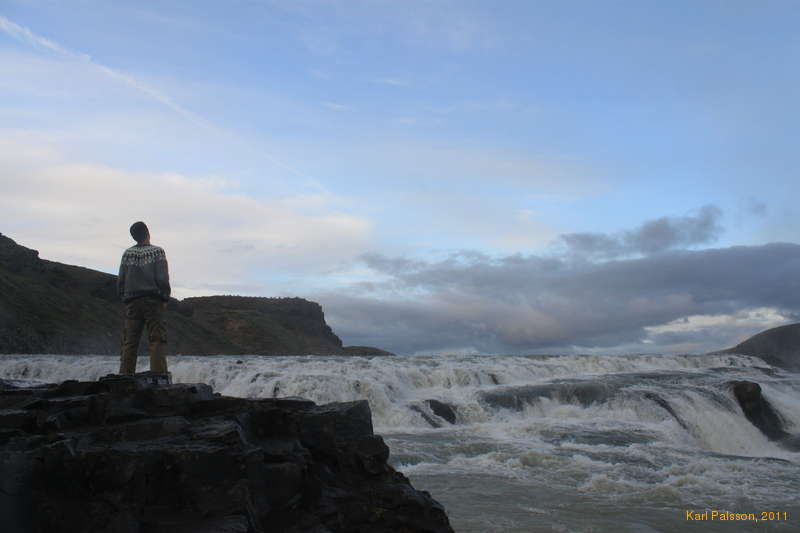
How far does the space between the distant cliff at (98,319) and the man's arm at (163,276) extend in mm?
47143

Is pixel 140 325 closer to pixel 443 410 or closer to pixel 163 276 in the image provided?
pixel 163 276

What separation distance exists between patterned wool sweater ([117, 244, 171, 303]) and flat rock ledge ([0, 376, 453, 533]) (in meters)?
1.56

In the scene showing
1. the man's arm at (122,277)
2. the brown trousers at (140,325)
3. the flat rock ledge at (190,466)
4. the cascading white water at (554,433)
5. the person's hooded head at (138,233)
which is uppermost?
the person's hooded head at (138,233)

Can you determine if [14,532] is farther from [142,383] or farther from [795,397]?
[795,397]

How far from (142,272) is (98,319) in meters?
58.9

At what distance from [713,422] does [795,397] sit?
29.2ft

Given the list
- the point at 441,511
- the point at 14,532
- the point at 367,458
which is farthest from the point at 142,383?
the point at 441,511

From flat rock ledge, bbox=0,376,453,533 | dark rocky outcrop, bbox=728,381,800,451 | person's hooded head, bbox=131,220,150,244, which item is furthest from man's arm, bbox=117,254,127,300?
dark rocky outcrop, bbox=728,381,800,451

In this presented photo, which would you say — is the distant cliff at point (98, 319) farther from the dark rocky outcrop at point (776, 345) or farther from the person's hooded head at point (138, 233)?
the dark rocky outcrop at point (776, 345)

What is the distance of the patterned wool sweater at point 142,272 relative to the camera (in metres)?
7.84

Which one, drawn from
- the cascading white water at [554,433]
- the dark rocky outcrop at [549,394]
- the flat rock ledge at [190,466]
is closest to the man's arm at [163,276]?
the flat rock ledge at [190,466]

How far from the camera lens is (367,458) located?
6.55m

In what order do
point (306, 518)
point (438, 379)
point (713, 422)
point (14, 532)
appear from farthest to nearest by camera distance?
point (438, 379) → point (713, 422) → point (306, 518) → point (14, 532)

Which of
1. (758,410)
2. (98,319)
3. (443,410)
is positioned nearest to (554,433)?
(443,410)
